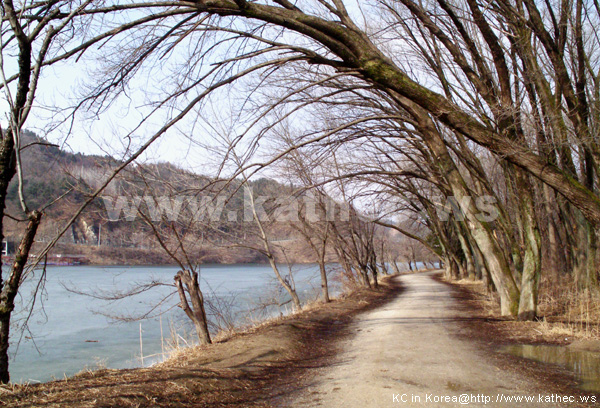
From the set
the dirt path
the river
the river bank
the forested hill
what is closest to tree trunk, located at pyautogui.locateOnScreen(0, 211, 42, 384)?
the river bank

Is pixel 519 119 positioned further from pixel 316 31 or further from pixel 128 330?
pixel 128 330

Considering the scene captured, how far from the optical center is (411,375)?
593cm

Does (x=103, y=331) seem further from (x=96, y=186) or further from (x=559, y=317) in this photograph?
(x=559, y=317)

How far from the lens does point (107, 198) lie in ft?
26.3

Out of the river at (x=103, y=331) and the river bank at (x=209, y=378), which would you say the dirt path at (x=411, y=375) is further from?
the river at (x=103, y=331)

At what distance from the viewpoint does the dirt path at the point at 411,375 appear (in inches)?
196

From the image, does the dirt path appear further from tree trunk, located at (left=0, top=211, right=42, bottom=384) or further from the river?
the river

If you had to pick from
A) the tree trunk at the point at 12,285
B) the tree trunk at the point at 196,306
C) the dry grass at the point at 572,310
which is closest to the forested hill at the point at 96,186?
the tree trunk at the point at 12,285

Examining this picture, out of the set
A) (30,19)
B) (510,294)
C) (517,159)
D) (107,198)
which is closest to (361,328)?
(510,294)

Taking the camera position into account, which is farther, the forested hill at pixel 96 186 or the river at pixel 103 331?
the river at pixel 103 331

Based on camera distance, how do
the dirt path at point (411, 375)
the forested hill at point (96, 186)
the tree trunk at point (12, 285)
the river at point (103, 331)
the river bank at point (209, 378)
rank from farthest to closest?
the river at point (103, 331)
the forested hill at point (96, 186)
the dirt path at point (411, 375)
the tree trunk at point (12, 285)
the river bank at point (209, 378)

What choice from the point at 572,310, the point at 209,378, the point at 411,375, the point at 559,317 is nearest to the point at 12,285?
the point at 209,378

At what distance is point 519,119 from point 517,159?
3.01 metres

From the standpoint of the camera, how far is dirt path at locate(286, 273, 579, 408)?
4.98 metres
